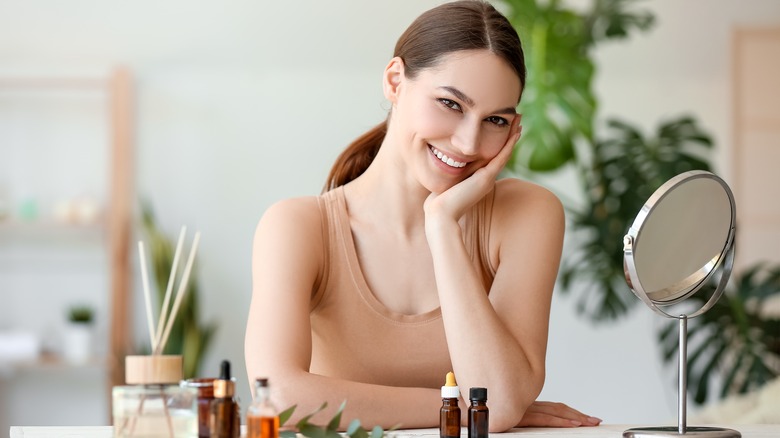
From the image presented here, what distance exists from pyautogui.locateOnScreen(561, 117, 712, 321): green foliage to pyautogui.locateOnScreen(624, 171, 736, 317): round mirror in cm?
268

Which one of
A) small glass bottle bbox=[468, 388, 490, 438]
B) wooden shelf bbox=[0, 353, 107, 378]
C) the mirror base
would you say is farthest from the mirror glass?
wooden shelf bbox=[0, 353, 107, 378]

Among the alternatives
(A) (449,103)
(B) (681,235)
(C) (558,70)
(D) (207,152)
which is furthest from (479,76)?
(D) (207,152)

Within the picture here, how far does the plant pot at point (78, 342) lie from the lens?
13.1 feet

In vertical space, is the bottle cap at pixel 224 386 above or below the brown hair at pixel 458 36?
below

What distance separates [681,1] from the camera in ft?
15.0

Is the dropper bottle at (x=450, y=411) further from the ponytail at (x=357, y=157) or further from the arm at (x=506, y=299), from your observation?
the ponytail at (x=357, y=157)

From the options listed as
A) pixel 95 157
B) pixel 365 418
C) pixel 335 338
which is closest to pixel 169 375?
pixel 365 418

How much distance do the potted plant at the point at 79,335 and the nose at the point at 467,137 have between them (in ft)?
9.14

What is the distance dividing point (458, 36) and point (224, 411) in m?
0.89

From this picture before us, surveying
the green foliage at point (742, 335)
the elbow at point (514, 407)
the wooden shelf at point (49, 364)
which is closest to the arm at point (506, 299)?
the elbow at point (514, 407)

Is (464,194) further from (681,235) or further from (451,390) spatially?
(451,390)

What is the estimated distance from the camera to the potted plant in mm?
3992

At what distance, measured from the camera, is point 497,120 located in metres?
1.65

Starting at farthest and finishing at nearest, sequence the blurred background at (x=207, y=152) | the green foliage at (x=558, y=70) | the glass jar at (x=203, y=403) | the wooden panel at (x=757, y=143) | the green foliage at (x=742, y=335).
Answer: the wooden panel at (x=757, y=143)
the blurred background at (x=207, y=152)
the green foliage at (x=558, y=70)
the green foliage at (x=742, y=335)
the glass jar at (x=203, y=403)
